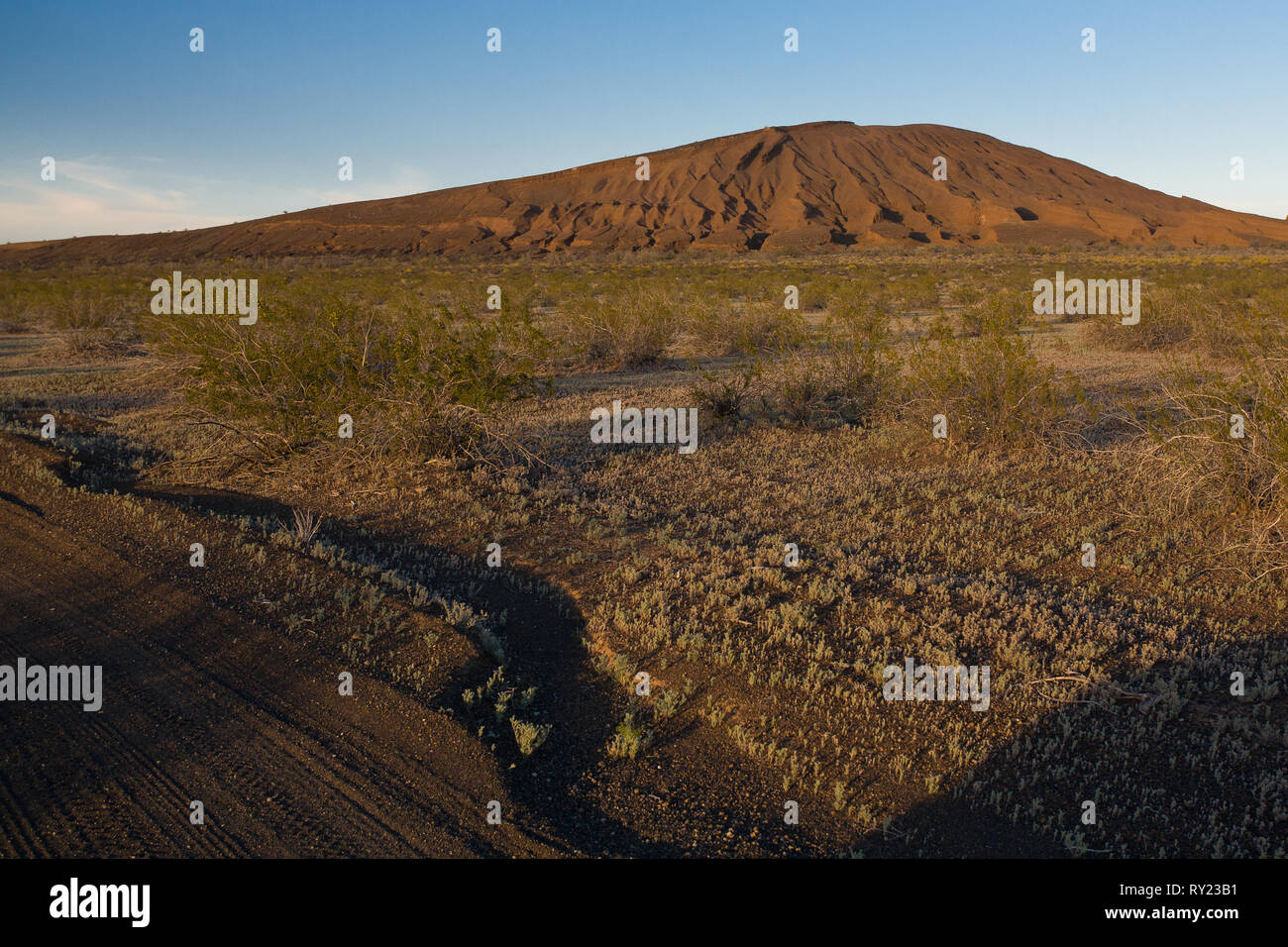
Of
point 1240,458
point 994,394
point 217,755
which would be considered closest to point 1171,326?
point 994,394

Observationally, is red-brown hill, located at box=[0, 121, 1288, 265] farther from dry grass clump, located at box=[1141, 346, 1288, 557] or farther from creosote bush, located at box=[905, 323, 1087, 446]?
dry grass clump, located at box=[1141, 346, 1288, 557]

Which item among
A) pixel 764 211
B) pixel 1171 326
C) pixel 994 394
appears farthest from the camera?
pixel 764 211

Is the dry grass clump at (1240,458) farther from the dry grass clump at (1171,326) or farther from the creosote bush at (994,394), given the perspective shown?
the dry grass clump at (1171,326)

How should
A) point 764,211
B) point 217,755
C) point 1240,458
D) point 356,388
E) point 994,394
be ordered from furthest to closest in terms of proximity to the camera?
point 764,211, point 994,394, point 356,388, point 1240,458, point 217,755

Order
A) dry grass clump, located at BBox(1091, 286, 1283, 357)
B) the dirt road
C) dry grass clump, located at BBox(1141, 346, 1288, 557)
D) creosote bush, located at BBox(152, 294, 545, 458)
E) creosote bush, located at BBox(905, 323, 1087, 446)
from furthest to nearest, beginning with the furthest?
dry grass clump, located at BBox(1091, 286, 1283, 357), creosote bush, located at BBox(905, 323, 1087, 446), creosote bush, located at BBox(152, 294, 545, 458), dry grass clump, located at BBox(1141, 346, 1288, 557), the dirt road

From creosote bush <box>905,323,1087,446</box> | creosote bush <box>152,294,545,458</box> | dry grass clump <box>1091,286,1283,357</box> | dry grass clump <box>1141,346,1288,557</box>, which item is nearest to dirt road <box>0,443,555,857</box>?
creosote bush <box>152,294,545,458</box>

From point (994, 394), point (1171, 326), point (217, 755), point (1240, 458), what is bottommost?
point (217, 755)

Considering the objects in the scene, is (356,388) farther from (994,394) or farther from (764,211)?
(764,211)

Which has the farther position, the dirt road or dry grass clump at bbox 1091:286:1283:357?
dry grass clump at bbox 1091:286:1283:357

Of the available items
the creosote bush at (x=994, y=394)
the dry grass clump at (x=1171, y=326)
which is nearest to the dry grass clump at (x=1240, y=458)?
the creosote bush at (x=994, y=394)

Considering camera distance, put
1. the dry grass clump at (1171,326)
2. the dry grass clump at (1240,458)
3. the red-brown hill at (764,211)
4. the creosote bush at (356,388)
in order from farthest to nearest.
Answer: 1. the red-brown hill at (764,211)
2. the dry grass clump at (1171,326)
3. the creosote bush at (356,388)
4. the dry grass clump at (1240,458)
